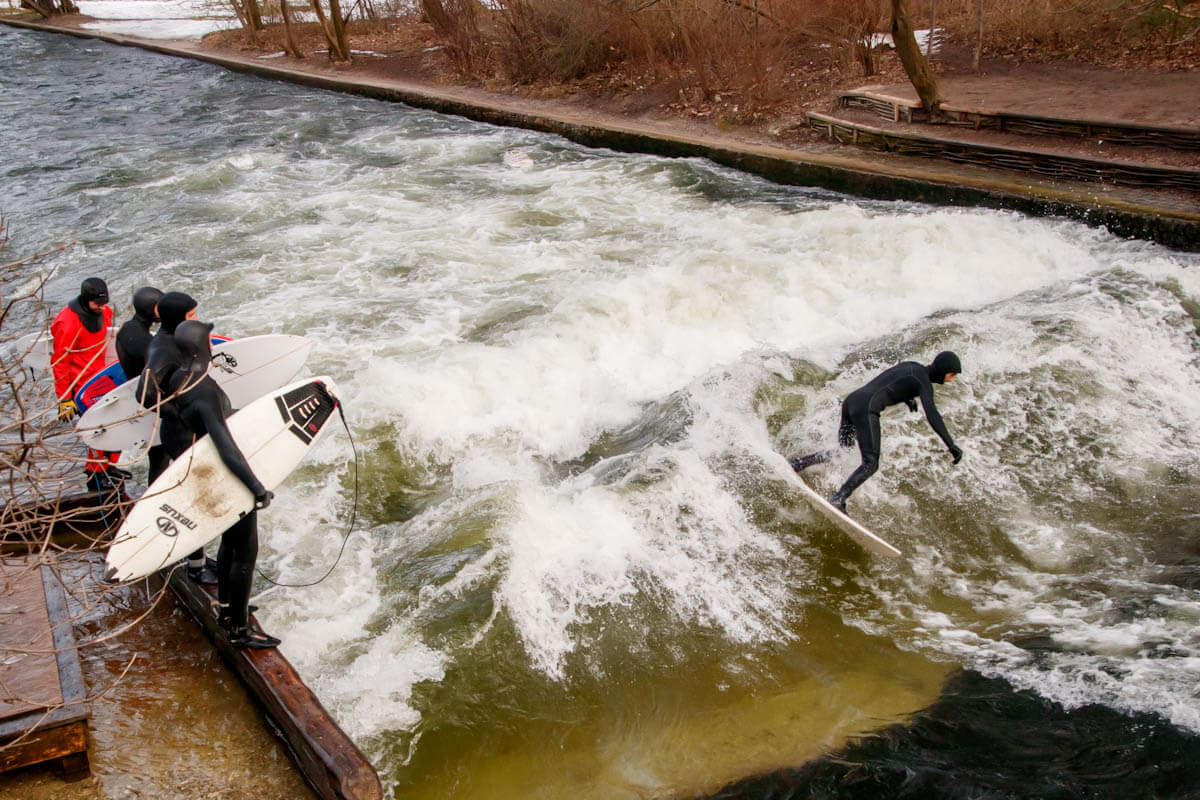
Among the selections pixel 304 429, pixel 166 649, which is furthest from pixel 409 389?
pixel 166 649

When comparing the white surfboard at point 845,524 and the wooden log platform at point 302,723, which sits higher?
the wooden log platform at point 302,723

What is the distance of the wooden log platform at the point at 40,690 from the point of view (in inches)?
173

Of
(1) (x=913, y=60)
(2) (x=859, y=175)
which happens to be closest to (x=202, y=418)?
(2) (x=859, y=175)

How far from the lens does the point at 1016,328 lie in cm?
981

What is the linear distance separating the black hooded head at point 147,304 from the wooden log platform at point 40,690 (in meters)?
1.77

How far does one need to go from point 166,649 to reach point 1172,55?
16.6m

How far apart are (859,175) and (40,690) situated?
12434 mm

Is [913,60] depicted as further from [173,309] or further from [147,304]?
[173,309]

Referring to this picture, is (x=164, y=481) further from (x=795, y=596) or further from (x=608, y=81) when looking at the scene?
(x=608, y=81)

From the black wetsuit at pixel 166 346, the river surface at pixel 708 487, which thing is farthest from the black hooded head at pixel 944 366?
the black wetsuit at pixel 166 346

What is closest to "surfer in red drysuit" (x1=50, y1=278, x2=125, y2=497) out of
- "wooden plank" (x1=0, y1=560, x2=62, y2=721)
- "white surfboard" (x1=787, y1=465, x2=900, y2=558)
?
"wooden plank" (x1=0, y1=560, x2=62, y2=721)

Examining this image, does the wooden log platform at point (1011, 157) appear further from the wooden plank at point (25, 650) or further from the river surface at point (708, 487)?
the wooden plank at point (25, 650)

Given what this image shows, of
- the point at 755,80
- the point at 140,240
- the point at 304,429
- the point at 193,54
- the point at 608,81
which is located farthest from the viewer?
the point at 193,54

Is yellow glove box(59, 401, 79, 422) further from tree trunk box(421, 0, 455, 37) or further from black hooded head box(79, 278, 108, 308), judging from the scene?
tree trunk box(421, 0, 455, 37)
